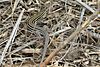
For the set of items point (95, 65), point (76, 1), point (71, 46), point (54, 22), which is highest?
point (76, 1)

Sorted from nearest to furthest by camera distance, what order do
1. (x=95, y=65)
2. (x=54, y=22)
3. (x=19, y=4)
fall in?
(x=95, y=65)
(x=54, y=22)
(x=19, y=4)

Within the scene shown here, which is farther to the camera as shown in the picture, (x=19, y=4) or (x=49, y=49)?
(x=19, y=4)

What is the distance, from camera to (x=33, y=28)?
134 inches

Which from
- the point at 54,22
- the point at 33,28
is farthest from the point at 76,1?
the point at 33,28

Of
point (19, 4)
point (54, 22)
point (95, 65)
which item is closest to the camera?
point (95, 65)

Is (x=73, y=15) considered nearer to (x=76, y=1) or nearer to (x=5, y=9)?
(x=76, y=1)

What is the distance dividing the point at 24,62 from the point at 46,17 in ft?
2.77

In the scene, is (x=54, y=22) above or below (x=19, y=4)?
below

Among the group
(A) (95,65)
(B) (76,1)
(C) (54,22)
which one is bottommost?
(A) (95,65)

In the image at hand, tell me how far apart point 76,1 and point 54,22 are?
0.44 meters

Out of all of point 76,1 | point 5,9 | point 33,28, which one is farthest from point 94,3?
point 5,9

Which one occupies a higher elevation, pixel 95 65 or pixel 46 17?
pixel 46 17

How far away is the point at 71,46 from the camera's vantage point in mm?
2893

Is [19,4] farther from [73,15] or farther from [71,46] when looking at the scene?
[71,46]
